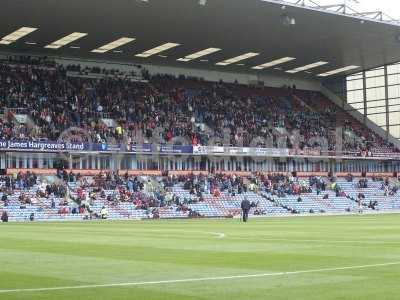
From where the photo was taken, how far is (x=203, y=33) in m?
65.3

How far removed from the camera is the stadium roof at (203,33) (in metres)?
56.6

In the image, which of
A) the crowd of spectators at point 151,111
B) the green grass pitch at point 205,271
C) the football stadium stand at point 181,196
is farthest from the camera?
the crowd of spectators at point 151,111

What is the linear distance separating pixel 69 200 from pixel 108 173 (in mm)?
6738

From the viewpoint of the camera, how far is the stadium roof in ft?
186

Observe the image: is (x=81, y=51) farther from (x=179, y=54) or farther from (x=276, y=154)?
(x=276, y=154)

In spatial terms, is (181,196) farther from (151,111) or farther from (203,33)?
(203,33)

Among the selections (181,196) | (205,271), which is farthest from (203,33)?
(205,271)

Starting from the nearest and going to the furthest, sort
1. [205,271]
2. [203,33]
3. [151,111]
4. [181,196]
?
[205,271] < [181,196] < [203,33] < [151,111]

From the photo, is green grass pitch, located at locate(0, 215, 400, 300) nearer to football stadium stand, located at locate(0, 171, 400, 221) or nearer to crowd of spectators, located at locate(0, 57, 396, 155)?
football stadium stand, located at locate(0, 171, 400, 221)

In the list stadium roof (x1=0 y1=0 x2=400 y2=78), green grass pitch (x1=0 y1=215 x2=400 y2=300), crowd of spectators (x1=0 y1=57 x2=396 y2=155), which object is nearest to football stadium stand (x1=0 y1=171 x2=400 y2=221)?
crowd of spectators (x1=0 y1=57 x2=396 y2=155)

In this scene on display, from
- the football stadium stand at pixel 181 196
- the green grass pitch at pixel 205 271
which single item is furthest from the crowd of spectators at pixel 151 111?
the green grass pitch at pixel 205 271

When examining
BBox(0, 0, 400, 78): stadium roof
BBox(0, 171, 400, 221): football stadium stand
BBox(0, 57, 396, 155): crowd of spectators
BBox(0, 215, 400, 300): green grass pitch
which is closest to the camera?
BBox(0, 215, 400, 300): green grass pitch

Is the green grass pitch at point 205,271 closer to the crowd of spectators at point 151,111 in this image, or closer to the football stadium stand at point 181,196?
the football stadium stand at point 181,196

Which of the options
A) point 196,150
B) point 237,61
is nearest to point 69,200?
point 196,150
